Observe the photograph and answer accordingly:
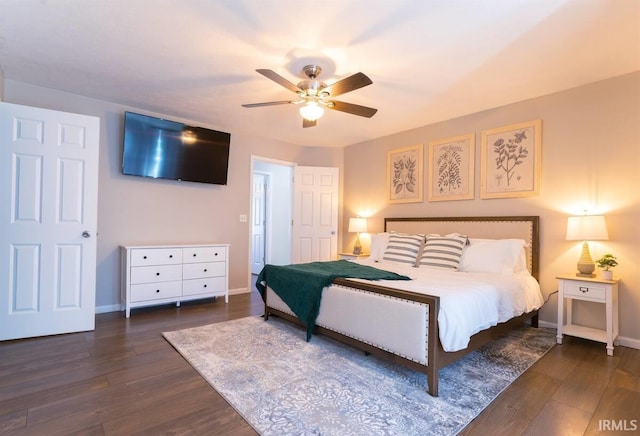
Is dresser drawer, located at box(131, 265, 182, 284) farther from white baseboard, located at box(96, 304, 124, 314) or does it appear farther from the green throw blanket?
the green throw blanket

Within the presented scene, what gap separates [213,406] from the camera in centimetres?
191

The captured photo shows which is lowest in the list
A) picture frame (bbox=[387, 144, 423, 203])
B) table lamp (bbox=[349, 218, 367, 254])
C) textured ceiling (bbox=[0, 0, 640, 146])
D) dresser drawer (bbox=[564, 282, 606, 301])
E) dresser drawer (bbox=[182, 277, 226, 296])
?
dresser drawer (bbox=[182, 277, 226, 296])

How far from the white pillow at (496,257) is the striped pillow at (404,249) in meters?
0.58

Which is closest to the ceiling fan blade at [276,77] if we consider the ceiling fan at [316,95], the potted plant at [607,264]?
the ceiling fan at [316,95]

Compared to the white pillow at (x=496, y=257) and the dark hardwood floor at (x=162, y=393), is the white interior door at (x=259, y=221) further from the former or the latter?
the white pillow at (x=496, y=257)

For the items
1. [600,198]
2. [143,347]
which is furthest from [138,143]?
[600,198]

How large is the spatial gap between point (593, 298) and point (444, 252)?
1348mm

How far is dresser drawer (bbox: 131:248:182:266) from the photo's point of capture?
3766 millimetres

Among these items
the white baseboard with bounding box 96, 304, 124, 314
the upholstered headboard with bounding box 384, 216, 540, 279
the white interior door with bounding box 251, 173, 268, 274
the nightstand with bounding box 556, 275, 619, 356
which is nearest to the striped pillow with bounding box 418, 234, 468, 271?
the upholstered headboard with bounding box 384, 216, 540, 279

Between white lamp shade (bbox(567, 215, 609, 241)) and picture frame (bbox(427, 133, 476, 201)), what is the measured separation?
3.96 feet

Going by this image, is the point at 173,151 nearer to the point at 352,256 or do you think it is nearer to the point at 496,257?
the point at 352,256

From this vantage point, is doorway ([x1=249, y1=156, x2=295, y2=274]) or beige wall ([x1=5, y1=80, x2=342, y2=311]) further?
doorway ([x1=249, y1=156, x2=295, y2=274])

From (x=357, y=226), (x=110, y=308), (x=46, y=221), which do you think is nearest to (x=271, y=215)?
(x=357, y=226)

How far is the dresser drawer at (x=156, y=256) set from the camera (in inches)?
148
